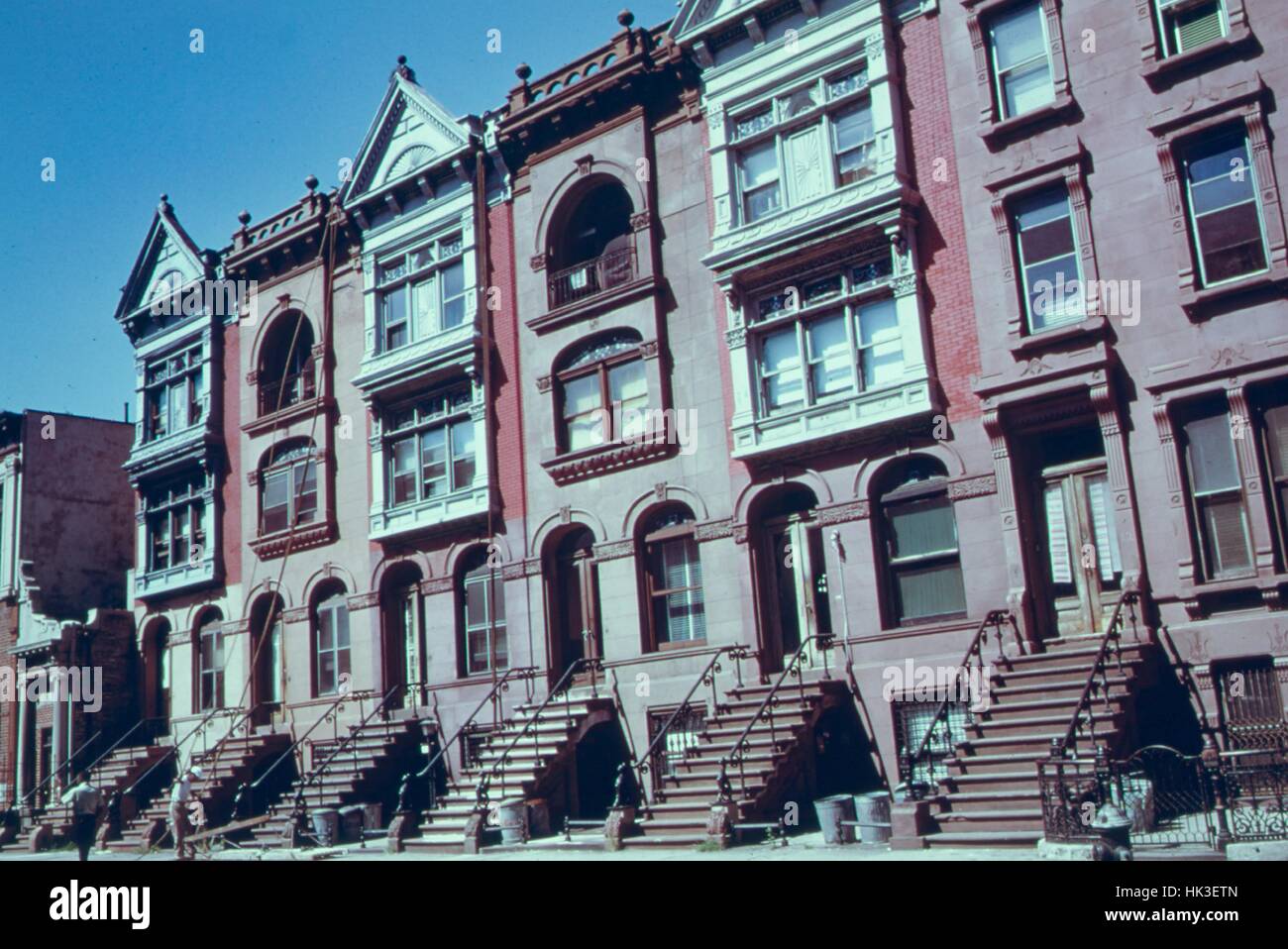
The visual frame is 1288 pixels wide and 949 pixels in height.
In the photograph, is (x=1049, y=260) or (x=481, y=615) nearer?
(x=1049, y=260)

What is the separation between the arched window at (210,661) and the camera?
31.0 meters

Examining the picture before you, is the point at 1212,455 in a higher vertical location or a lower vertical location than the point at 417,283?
lower

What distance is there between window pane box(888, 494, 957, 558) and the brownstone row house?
0.07m

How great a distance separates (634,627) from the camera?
2319 centimetres

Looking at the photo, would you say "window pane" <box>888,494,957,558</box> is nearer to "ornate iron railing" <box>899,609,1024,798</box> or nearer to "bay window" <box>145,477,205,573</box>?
"ornate iron railing" <box>899,609,1024,798</box>

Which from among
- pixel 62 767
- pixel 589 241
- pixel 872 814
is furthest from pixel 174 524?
pixel 872 814

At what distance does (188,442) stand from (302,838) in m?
13.2

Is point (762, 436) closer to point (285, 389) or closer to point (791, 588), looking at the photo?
point (791, 588)

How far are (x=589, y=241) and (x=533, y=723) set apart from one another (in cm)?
1010

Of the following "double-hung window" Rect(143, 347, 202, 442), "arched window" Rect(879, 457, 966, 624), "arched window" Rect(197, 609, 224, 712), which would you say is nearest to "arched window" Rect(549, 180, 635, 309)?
"arched window" Rect(879, 457, 966, 624)

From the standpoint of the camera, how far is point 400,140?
1127 inches

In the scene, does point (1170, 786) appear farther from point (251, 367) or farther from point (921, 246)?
point (251, 367)

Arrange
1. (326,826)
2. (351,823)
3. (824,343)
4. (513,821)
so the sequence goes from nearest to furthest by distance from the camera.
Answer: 1. (513,821)
2. (824,343)
3. (326,826)
4. (351,823)
